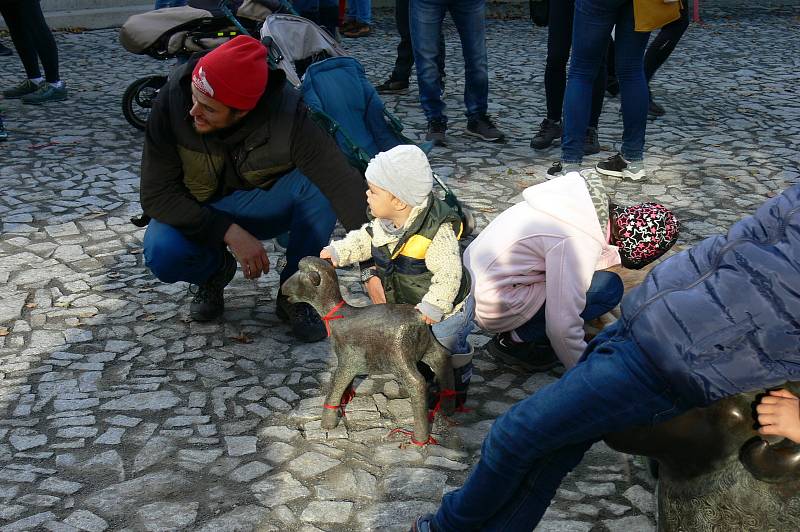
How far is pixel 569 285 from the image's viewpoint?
3.71 metres

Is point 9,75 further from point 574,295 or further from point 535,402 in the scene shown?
point 535,402

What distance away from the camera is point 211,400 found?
3.98 metres

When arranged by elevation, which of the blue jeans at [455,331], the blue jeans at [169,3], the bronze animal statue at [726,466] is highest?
the bronze animal statue at [726,466]

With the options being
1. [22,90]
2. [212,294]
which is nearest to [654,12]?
[212,294]

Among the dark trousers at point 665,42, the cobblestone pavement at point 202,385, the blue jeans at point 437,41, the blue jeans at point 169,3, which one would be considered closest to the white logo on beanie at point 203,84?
the cobblestone pavement at point 202,385

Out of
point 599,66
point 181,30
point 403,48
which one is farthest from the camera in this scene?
point 403,48

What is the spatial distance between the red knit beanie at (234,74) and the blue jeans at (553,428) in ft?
6.65

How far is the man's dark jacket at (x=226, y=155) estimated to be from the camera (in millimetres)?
4188

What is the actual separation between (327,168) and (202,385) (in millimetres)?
1101

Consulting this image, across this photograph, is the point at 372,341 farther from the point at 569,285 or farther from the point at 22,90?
the point at 22,90

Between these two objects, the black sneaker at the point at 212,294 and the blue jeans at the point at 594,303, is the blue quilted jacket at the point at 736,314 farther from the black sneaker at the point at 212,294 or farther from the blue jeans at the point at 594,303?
the black sneaker at the point at 212,294

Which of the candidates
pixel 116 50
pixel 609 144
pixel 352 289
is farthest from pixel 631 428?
pixel 116 50

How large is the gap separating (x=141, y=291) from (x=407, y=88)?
511cm

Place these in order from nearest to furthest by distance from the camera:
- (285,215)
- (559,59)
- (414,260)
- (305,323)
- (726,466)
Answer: (726,466), (414,260), (305,323), (285,215), (559,59)
